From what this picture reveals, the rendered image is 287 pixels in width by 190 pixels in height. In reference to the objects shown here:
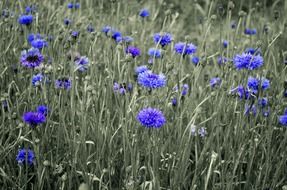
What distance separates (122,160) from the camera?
Result: 6.40ft

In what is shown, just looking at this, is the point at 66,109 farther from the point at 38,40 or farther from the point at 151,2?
the point at 151,2

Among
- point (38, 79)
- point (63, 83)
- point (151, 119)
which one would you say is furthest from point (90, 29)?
point (151, 119)

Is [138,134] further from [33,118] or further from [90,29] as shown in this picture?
[90,29]

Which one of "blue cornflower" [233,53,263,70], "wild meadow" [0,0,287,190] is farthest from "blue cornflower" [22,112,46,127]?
"blue cornflower" [233,53,263,70]

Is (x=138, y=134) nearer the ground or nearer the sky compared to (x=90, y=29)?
nearer the ground

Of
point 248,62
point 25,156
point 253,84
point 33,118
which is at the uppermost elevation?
point 248,62

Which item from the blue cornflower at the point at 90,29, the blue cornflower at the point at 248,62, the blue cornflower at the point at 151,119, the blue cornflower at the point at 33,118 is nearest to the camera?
the blue cornflower at the point at 151,119

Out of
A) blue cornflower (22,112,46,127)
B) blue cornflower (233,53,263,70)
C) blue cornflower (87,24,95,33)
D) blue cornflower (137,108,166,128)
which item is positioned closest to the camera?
blue cornflower (137,108,166,128)

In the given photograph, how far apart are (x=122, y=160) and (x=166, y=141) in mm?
222

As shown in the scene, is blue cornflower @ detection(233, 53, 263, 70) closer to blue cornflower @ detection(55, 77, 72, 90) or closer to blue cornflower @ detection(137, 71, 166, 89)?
blue cornflower @ detection(137, 71, 166, 89)

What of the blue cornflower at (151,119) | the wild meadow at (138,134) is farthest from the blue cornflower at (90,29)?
the blue cornflower at (151,119)

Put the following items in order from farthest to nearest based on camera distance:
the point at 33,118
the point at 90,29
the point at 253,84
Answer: the point at 90,29 < the point at 253,84 < the point at 33,118

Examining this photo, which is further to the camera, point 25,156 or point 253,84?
point 253,84

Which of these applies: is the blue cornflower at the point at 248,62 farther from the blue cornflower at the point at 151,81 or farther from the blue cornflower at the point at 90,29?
the blue cornflower at the point at 90,29
